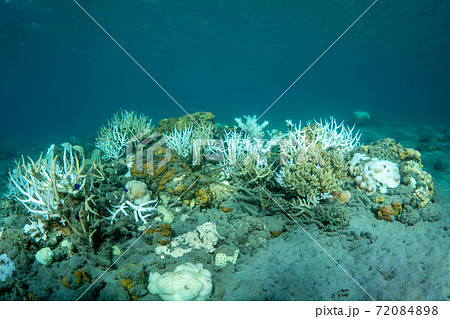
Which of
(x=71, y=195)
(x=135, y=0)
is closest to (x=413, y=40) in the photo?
(x=135, y=0)

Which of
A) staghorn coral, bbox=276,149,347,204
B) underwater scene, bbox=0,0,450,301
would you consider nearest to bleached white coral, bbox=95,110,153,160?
underwater scene, bbox=0,0,450,301

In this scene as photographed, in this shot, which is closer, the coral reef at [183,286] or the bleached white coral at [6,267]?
the coral reef at [183,286]

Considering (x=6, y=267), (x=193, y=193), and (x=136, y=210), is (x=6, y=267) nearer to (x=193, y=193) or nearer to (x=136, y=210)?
(x=136, y=210)

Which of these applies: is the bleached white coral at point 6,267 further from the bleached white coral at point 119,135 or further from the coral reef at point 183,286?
the bleached white coral at point 119,135

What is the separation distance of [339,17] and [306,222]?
131 feet

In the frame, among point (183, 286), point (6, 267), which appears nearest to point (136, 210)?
point (6, 267)

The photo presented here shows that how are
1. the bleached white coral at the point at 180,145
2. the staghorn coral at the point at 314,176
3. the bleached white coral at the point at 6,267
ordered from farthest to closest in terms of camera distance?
the bleached white coral at the point at 180,145
the staghorn coral at the point at 314,176
the bleached white coral at the point at 6,267

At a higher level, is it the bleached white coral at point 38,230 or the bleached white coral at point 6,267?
the bleached white coral at point 38,230

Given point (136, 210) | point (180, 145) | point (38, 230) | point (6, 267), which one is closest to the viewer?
point (6, 267)

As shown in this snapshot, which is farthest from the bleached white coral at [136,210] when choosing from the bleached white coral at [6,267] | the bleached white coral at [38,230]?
the bleached white coral at [6,267]

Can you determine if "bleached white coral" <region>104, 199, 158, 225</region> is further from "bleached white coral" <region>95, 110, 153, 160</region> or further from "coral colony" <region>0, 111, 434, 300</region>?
"bleached white coral" <region>95, 110, 153, 160</region>

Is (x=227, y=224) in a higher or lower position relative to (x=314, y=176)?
lower

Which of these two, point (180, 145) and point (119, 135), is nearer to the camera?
point (180, 145)

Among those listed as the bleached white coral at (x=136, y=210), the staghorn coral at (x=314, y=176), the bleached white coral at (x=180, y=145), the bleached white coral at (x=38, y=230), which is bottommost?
the bleached white coral at (x=38, y=230)
